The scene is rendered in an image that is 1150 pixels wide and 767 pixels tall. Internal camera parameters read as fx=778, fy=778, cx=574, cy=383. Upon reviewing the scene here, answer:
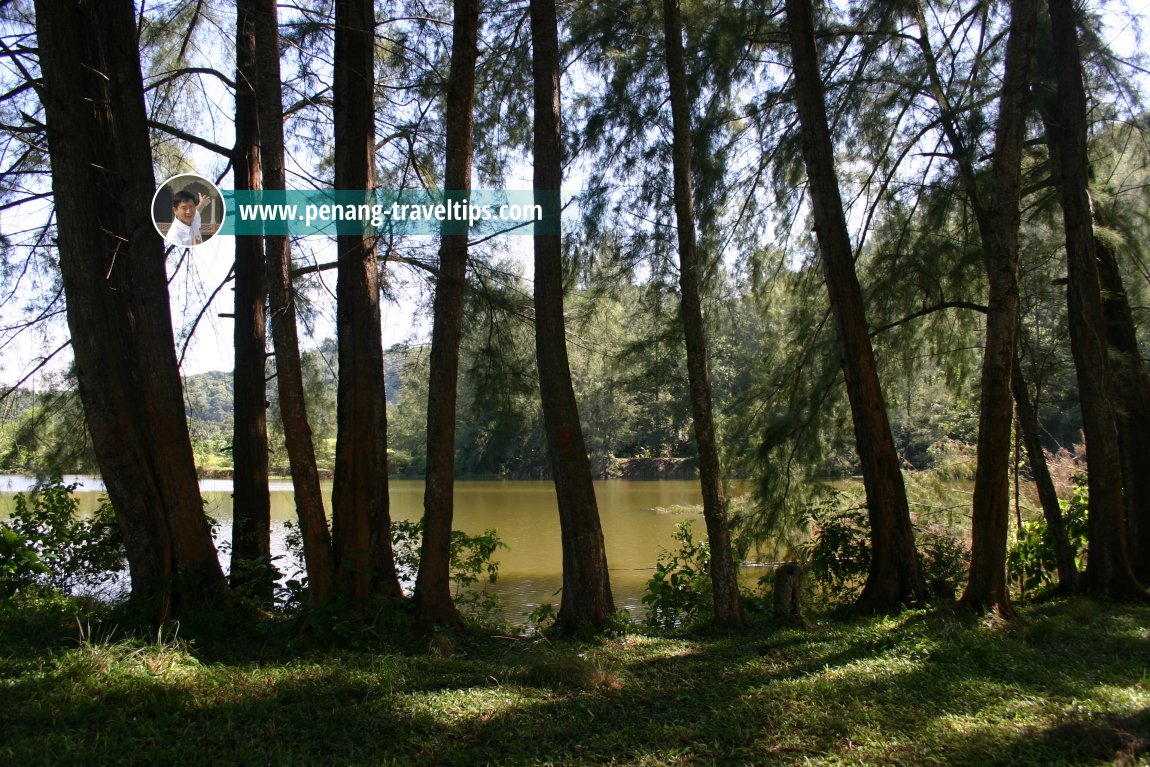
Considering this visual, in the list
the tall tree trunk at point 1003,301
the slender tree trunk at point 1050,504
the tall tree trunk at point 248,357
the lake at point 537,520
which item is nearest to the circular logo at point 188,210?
the tall tree trunk at point 248,357

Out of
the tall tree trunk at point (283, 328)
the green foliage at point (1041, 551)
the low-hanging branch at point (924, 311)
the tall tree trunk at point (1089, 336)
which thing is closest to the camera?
the tall tree trunk at point (283, 328)

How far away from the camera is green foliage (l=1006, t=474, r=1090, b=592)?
7.58 m

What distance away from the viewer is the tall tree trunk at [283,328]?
4840 millimetres

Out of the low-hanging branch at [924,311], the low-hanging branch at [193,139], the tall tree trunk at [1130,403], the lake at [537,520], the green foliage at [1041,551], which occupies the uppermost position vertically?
the low-hanging branch at [193,139]

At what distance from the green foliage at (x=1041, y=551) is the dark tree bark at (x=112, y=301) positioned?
720 cm

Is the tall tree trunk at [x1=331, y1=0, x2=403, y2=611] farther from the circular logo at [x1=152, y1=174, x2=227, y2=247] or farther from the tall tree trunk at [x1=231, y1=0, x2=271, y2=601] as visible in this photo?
the tall tree trunk at [x1=231, y1=0, x2=271, y2=601]

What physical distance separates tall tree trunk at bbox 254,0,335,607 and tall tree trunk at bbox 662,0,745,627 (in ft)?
8.87

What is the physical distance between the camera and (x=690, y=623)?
6.51 meters

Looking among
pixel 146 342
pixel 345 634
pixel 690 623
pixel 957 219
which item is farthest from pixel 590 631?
pixel 957 219

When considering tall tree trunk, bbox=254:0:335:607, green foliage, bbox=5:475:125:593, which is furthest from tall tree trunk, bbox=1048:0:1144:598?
green foliage, bbox=5:475:125:593

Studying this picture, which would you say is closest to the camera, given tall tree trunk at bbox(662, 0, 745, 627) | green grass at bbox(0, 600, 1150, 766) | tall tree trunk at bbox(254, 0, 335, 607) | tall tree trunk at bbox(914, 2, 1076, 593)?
green grass at bbox(0, 600, 1150, 766)

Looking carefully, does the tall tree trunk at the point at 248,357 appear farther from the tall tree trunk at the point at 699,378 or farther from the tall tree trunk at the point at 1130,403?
the tall tree trunk at the point at 1130,403

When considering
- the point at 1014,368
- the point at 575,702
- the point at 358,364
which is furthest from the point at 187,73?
the point at 1014,368

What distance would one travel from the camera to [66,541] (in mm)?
6355
